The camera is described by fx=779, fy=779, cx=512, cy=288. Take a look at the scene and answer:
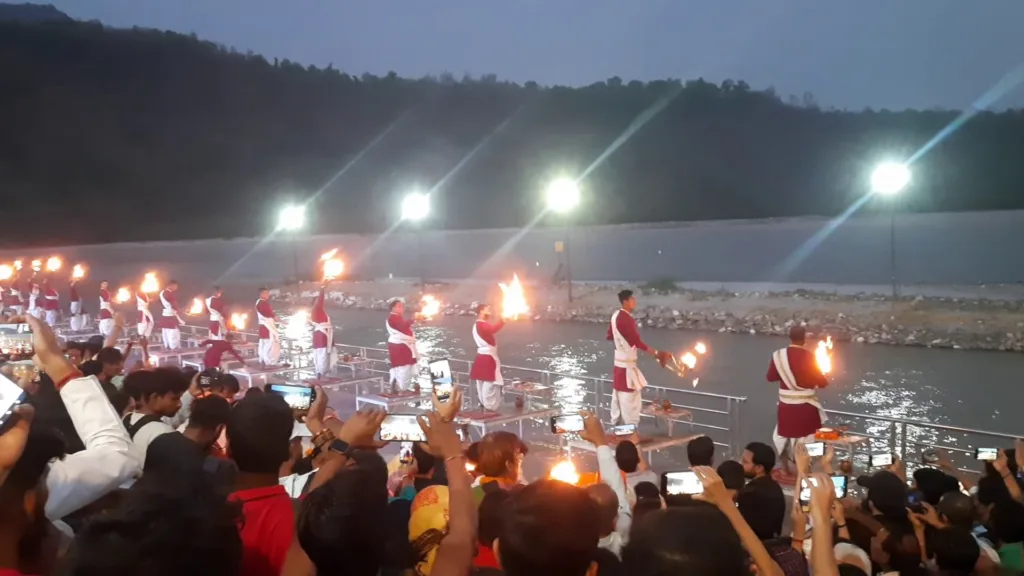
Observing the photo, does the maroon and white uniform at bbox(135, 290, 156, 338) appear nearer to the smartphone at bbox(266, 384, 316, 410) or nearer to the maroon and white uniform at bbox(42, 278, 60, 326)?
the maroon and white uniform at bbox(42, 278, 60, 326)

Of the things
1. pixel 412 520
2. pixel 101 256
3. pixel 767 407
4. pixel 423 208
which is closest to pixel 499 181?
pixel 101 256

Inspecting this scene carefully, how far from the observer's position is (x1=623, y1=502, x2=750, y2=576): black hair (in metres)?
1.90

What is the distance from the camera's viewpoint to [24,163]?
6303 cm

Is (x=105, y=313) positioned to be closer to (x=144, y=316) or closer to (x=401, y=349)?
(x=144, y=316)

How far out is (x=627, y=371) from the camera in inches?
418

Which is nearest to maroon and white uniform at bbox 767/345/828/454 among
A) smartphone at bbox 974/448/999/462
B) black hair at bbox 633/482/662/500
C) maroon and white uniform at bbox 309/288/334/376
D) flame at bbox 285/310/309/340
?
smartphone at bbox 974/448/999/462

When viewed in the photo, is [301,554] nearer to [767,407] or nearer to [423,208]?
[767,407]

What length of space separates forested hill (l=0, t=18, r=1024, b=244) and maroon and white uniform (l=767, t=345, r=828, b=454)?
4358 centimetres

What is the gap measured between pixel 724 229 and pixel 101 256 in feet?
129

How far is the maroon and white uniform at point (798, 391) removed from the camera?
8.76 meters

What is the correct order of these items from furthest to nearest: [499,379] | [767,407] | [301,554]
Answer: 1. [767,407]
2. [499,379]
3. [301,554]

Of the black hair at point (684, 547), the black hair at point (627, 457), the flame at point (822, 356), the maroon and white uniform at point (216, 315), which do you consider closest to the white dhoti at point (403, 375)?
the maroon and white uniform at point (216, 315)

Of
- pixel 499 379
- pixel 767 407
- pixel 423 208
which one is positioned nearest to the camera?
pixel 499 379

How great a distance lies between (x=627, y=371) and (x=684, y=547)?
8780 millimetres
